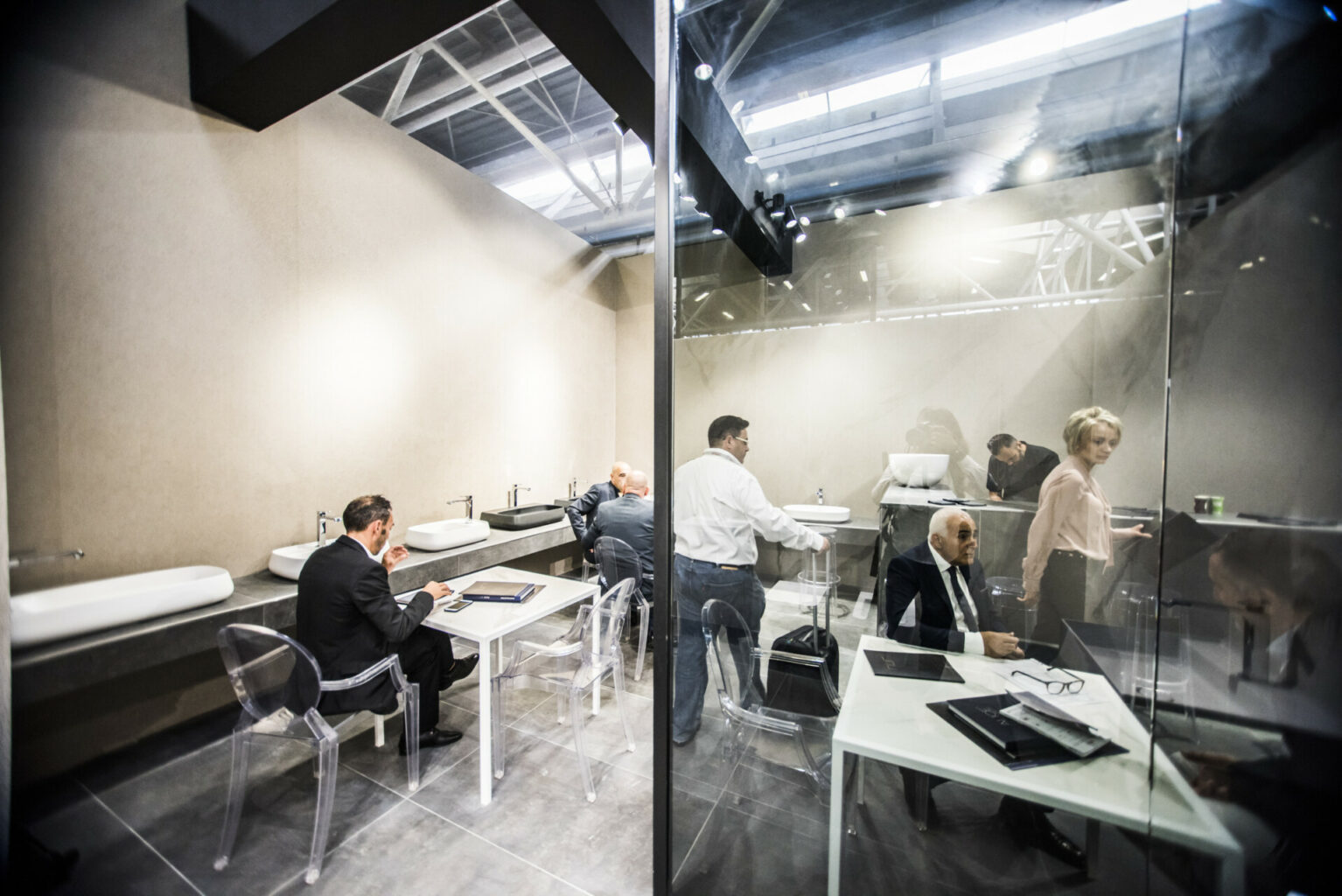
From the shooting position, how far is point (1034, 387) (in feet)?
3.48

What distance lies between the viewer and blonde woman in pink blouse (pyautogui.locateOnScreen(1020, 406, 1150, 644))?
0.98 metres

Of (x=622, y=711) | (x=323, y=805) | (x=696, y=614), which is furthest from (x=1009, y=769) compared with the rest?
(x=323, y=805)

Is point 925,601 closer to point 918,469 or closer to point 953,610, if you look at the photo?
point 953,610

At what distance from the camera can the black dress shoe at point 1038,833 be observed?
3.29 feet

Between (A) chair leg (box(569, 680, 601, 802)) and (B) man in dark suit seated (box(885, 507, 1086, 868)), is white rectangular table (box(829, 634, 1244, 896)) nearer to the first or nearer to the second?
(B) man in dark suit seated (box(885, 507, 1086, 868))

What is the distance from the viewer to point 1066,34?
1064 mm

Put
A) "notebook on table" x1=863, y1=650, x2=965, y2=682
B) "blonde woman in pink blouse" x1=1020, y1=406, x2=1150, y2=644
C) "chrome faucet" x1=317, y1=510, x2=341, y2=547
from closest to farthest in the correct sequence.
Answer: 1. "blonde woman in pink blouse" x1=1020, y1=406, x2=1150, y2=644
2. "notebook on table" x1=863, y1=650, x2=965, y2=682
3. "chrome faucet" x1=317, y1=510, x2=341, y2=547

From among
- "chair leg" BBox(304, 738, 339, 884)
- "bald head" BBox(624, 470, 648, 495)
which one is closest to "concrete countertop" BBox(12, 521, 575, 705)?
"chair leg" BBox(304, 738, 339, 884)

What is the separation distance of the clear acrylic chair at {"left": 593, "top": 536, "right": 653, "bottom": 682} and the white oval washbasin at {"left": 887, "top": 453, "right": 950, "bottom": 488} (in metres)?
1.95

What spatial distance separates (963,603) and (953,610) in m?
0.04

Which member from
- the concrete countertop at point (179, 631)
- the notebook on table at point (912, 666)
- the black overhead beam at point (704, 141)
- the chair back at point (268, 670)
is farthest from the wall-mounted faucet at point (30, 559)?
the notebook on table at point (912, 666)

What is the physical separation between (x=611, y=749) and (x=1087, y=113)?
2775mm

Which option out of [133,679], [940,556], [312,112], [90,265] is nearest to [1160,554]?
[940,556]

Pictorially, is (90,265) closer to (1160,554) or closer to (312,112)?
(312,112)
